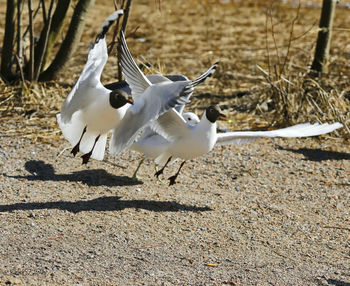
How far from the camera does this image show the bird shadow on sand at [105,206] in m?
4.54

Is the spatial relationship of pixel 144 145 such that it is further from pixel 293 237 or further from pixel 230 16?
pixel 230 16

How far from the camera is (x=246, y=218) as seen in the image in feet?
15.5

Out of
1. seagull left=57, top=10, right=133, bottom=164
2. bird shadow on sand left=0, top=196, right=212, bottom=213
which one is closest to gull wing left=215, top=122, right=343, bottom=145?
bird shadow on sand left=0, top=196, right=212, bottom=213

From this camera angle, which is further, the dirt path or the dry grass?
the dry grass

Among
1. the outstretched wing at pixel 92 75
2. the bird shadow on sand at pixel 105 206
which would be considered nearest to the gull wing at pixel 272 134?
the bird shadow on sand at pixel 105 206

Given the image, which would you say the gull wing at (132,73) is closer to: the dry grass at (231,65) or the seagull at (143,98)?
the seagull at (143,98)

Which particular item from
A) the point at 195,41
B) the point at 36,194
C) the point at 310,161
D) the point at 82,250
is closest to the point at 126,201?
the point at 36,194

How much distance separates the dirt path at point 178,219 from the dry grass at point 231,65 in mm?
619

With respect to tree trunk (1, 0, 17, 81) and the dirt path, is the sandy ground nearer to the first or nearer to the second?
the dirt path

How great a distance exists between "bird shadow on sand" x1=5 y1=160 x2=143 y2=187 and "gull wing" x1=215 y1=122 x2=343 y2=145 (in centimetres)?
75

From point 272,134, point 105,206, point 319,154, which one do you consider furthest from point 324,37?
point 105,206

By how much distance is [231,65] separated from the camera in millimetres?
8680

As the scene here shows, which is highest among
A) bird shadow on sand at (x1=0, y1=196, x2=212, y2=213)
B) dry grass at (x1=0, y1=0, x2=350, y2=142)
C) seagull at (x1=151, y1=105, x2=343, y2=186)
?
seagull at (x1=151, y1=105, x2=343, y2=186)

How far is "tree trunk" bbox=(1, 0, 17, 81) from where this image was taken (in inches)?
279
